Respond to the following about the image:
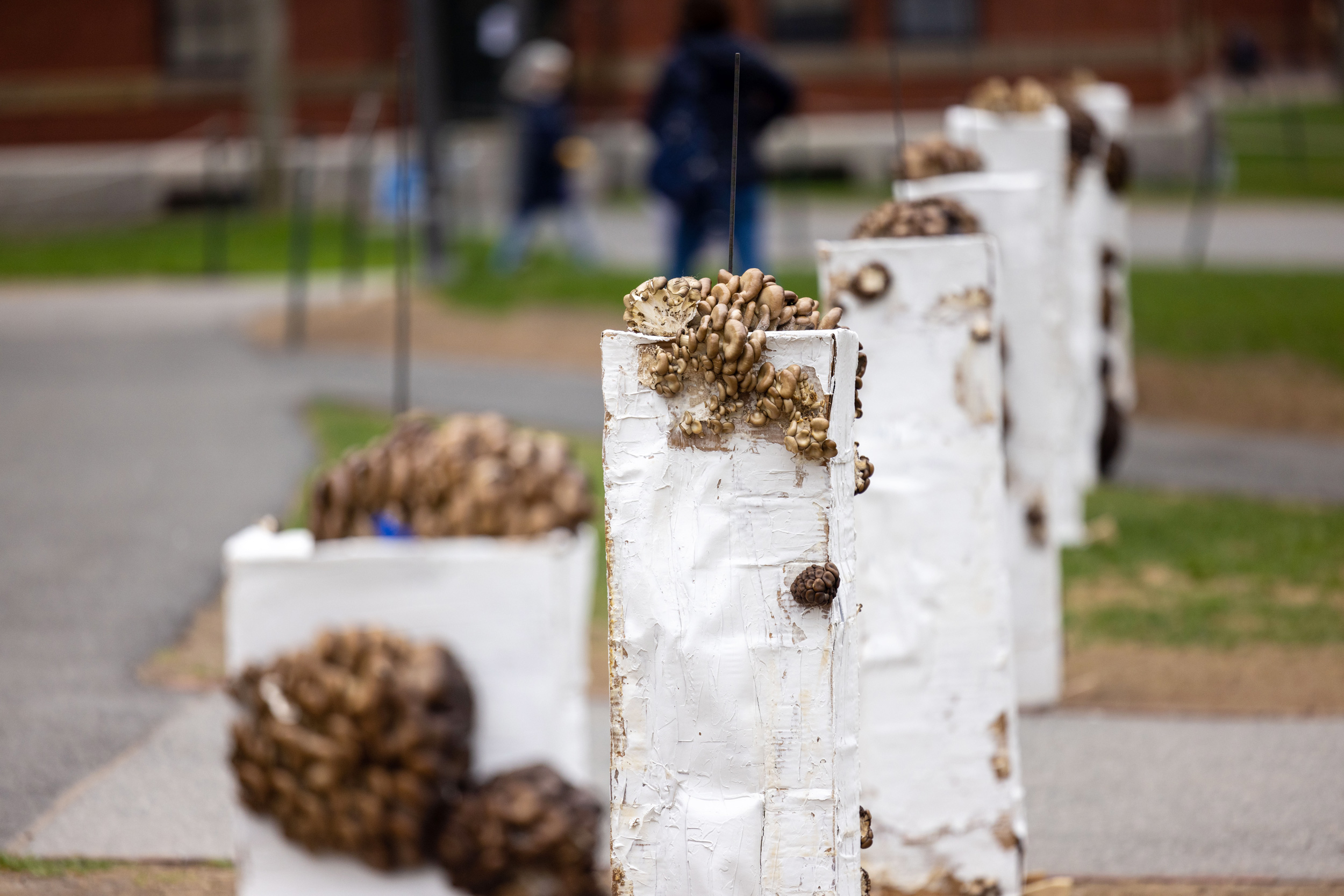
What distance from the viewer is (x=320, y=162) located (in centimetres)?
2248

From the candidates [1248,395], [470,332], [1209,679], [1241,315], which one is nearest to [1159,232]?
[1241,315]

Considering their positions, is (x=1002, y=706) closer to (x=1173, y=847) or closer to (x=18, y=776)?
(x=1173, y=847)

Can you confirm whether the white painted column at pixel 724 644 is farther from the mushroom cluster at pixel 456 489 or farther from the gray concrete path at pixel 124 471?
the gray concrete path at pixel 124 471

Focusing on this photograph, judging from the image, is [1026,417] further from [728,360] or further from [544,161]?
[544,161]

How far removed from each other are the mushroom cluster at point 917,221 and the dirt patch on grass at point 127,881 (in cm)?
201

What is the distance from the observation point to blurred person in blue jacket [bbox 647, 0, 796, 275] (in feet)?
30.4

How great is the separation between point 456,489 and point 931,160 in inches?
106

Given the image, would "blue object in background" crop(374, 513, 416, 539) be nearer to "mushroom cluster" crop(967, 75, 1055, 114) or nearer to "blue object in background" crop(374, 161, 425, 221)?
"mushroom cluster" crop(967, 75, 1055, 114)

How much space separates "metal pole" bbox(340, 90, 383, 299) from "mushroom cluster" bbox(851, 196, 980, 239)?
7.32 metres

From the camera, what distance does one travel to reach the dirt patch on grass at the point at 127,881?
3395mm

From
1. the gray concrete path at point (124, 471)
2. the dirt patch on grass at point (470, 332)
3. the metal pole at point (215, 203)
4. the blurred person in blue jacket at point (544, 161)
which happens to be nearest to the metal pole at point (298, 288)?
the dirt patch on grass at point (470, 332)

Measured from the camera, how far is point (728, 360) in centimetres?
222

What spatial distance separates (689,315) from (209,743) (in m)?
2.67

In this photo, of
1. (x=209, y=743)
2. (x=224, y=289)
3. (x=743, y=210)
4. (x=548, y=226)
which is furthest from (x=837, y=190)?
(x=209, y=743)
